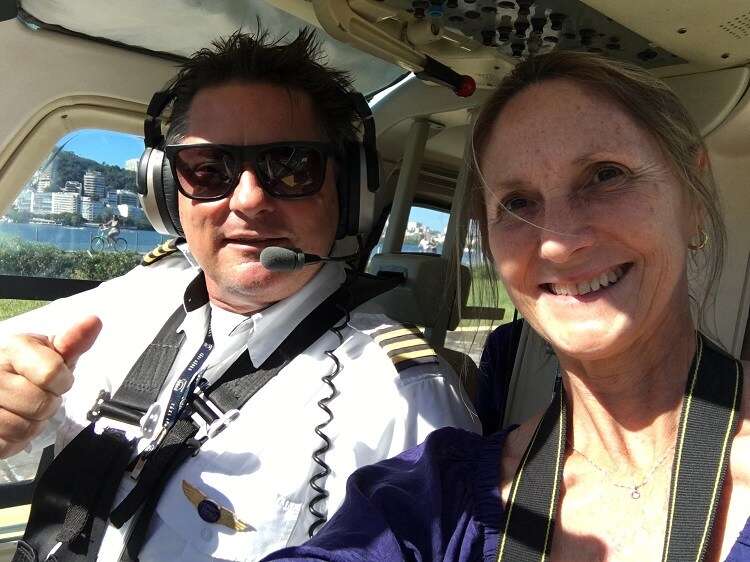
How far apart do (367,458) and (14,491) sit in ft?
5.71

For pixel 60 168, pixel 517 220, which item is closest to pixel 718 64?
pixel 517 220

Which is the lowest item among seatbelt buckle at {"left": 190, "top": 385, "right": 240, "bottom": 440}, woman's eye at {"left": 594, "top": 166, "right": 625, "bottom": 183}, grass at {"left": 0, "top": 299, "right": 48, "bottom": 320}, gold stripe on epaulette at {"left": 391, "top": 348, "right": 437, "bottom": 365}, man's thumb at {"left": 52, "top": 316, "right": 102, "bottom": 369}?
seatbelt buckle at {"left": 190, "top": 385, "right": 240, "bottom": 440}

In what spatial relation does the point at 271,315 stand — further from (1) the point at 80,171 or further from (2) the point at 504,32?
(1) the point at 80,171

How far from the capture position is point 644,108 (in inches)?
40.7

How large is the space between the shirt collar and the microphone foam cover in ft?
0.58

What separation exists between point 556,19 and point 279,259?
0.79m

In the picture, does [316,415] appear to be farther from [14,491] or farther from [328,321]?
[14,491]

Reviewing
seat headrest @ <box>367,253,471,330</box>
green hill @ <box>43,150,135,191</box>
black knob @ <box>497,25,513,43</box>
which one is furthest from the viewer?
green hill @ <box>43,150,135,191</box>

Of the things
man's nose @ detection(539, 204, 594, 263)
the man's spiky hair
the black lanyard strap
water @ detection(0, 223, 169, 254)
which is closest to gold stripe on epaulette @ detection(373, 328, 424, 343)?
the man's spiky hair

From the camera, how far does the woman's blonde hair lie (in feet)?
3.40

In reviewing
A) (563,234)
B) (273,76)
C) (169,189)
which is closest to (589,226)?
(563,234)

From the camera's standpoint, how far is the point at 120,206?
228cm

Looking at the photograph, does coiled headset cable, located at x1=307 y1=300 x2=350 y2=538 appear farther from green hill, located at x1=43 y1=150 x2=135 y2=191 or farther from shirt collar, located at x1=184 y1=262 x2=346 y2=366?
green hill, located at x1=43 y1=150 x2=135 y2=191

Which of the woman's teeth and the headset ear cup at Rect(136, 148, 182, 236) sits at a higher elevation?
the headset ear cup at Rect(136, 148, 182, 236)
